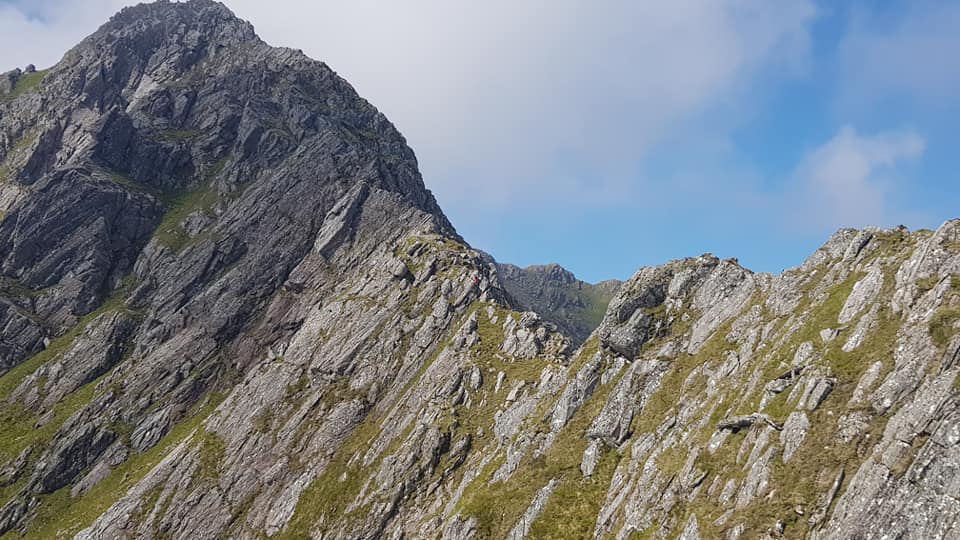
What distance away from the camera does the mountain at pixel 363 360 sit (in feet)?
107

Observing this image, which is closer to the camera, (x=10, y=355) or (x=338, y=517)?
(x=338, y=517)

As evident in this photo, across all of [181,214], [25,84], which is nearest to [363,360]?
[181,214]

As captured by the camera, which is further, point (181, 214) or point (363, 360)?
point (181, 214)

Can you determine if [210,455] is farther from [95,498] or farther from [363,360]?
[363,360]

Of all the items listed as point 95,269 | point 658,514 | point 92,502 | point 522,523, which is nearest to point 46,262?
point 95,269

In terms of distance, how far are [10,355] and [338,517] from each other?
89909 mm

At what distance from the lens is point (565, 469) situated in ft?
169

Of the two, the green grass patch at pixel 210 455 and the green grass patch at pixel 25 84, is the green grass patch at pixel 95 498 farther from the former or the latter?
the green grass patch at pixel 25 84

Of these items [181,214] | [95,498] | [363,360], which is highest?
[181,214]

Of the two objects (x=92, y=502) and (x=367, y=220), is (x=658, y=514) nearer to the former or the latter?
(x=92, y=502)

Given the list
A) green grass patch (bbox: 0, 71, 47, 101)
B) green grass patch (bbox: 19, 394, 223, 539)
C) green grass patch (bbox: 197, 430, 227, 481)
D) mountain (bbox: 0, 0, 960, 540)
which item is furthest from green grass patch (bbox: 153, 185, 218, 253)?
green grass patch (bbox: 0, 71, 47, 101)

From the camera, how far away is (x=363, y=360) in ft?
301

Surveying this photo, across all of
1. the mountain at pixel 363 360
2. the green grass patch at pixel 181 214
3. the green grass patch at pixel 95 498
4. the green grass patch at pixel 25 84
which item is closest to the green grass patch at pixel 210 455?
the mountain at pixel 363 360

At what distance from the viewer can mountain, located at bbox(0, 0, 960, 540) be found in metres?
32.5
